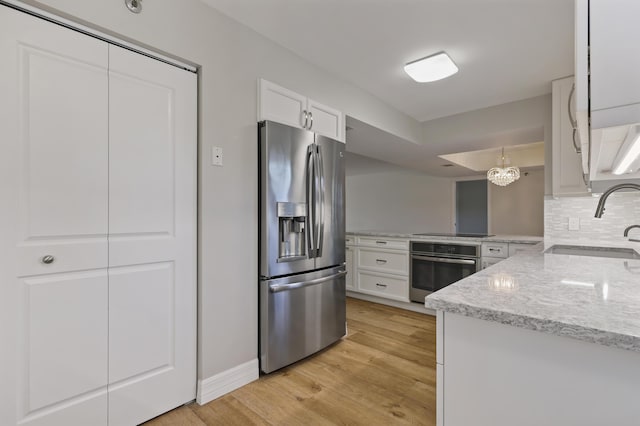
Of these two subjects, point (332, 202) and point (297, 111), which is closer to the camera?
point (297, 111)

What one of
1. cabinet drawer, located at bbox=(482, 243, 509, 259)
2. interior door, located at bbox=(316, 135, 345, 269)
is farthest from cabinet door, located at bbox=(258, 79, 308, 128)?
cabinet drawer, located at bbox=(482, 243, 509, 259)

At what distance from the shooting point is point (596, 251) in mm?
2217

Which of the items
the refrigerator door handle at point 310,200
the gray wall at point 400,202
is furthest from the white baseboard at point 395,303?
the gray wall at point 400,202

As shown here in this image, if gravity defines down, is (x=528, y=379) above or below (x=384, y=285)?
above

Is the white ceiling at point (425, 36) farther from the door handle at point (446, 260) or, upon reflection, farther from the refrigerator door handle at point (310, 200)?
the door handle at point (446, 260)

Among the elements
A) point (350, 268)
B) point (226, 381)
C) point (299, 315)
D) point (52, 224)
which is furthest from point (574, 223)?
point (52, 224)

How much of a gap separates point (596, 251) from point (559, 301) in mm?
1971

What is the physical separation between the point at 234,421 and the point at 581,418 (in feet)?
5.05

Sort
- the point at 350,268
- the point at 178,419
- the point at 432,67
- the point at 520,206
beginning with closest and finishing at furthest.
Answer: the point at 178,419 → the point at 432,67 → the point at 350,268 → the point at 520,206

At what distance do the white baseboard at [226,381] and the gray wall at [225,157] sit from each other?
4cm

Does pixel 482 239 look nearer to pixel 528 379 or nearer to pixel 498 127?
pixel 498 127

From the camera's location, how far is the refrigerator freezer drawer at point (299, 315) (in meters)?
2.04

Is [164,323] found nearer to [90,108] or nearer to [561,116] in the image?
[90,108]

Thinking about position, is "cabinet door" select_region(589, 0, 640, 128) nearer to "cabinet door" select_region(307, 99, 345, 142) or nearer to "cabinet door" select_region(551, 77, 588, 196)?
"cabinet door" select_region(307, 99, 345, 142)
